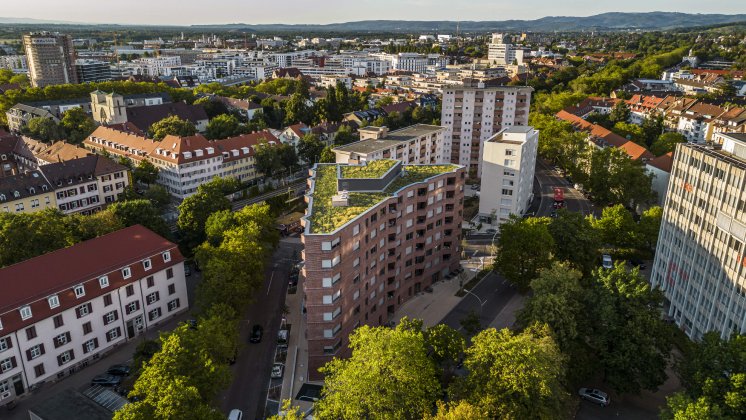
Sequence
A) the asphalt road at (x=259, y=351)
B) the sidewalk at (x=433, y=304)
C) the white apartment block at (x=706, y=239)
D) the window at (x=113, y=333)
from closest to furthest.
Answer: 1. the asphalt road at (x=259, y=351)
2. the white apartment block at (x=706, y=239)
3. the window at (x=113, y=333)
4. the sidewalk at (x=433, y=304)

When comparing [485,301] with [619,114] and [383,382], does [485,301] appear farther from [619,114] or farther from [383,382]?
[619,114]

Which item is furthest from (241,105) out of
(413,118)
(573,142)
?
(573,142)

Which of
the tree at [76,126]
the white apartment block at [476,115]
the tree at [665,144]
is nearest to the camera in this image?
the tree at [665,144]

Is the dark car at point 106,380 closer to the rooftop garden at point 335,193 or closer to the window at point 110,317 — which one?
the window at point 110,317

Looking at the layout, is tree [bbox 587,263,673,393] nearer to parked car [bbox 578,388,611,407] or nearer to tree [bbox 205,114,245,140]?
parked car [bbox 578,388,611,407]

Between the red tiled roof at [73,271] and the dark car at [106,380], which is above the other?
the red tiled roof at [73,271]

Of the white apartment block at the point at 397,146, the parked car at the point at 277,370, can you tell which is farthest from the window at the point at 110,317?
the white apartment block at the point at 397,146

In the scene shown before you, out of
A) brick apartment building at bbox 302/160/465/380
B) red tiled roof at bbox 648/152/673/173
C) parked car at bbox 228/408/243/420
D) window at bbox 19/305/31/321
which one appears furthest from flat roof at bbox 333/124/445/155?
window at bbox 19/305/31/321
